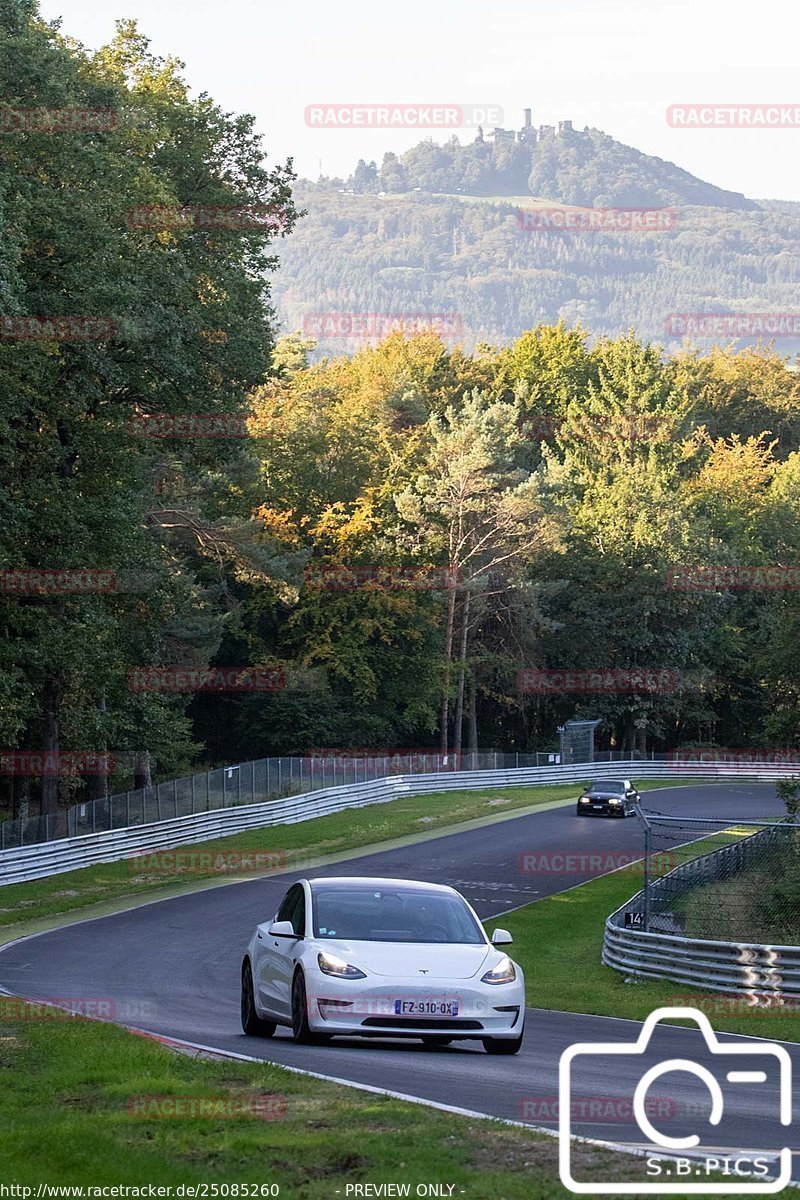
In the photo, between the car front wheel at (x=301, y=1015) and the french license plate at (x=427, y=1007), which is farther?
the car front wheel at (x=301, y=1015)

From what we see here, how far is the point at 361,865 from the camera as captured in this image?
143 ft

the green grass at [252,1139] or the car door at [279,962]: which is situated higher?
the green grass at [252,1139]

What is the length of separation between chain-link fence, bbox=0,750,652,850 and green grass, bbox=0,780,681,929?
1150mm

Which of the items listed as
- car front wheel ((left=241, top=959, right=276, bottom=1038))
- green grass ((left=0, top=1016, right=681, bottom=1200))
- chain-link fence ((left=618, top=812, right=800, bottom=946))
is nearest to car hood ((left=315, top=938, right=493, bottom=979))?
car front wheel ((left=241, top=959, right=276, bottom=1038))

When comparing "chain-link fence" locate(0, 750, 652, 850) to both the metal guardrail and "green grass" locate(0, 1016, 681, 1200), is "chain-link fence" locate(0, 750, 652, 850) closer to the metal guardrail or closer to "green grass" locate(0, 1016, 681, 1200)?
the metal guardrail

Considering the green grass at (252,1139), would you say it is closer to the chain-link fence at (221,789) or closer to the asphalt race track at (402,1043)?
the asphalt race track at (402,1043)

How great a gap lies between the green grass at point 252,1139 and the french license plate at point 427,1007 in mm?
1825

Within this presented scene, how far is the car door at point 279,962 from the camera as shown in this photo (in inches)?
582

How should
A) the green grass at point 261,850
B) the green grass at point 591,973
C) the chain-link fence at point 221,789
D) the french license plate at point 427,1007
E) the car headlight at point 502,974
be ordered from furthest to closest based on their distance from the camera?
1. the chain-link fence at point 221,789
2. the green grass at point 261,850
3. the green grass at point 591,973
4. the car headlight at point 502,974
5. the french license plate at point 427,1007

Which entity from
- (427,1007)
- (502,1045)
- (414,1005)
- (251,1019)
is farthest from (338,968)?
(251,1019)

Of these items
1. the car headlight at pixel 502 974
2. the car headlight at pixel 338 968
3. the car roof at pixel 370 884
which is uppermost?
the car roof at pixel 370 884

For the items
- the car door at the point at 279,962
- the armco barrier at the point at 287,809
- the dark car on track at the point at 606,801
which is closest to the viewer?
the car door at the point at 279,962

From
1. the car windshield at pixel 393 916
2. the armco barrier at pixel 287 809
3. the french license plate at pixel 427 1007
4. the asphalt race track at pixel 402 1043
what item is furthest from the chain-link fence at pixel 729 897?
the armco barrier at pixel 287 809

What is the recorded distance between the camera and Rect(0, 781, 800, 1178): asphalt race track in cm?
1121
